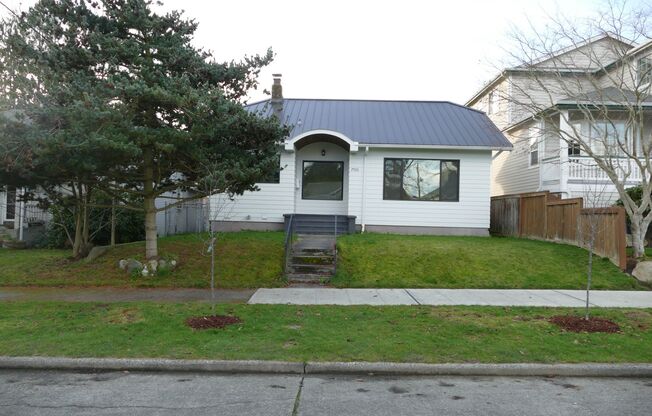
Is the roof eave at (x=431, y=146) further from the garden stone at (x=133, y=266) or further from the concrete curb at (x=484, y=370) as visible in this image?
the concrete curb at (x=484, y=370)

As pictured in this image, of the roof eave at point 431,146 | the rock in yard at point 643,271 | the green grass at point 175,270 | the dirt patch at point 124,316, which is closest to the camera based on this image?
the dirt patch at point 124,316

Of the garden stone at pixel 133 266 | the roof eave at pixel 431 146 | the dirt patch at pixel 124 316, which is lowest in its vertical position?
the dirt patch at pixel 124 316

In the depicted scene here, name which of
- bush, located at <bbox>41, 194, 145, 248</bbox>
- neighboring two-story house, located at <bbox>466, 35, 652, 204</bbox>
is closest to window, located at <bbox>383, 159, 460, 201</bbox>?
neighboring two-story house, located at <bbox>466, 35, 652, 204</bbox>

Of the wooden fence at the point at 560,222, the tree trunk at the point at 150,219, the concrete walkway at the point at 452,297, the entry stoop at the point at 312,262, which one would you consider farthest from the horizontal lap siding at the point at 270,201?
the wooden fence at the point at 560,222

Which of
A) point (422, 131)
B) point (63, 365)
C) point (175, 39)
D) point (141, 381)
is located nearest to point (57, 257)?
point (175, 39)

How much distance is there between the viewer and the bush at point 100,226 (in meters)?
15.3

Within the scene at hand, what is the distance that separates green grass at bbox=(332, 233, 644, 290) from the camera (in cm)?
1118

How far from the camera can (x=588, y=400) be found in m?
4.89

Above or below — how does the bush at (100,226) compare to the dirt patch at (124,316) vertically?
above

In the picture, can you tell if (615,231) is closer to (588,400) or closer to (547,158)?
(547,158)

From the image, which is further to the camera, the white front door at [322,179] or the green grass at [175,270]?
the white front door at [322,179]

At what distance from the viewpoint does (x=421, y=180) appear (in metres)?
17.5

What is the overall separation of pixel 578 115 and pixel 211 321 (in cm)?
1650

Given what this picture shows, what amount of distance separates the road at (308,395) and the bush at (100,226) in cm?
1045
